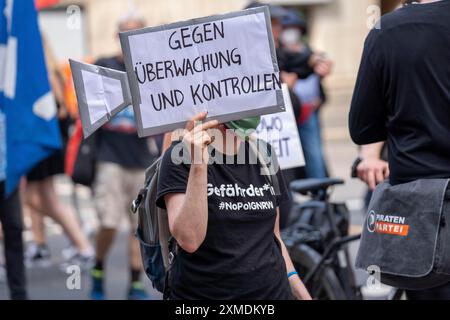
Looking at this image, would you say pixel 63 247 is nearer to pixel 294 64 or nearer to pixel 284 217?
pixel 294 64

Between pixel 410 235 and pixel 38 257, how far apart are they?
227 inches

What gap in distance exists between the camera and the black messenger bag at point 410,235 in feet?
10.6

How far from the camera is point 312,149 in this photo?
702 cm

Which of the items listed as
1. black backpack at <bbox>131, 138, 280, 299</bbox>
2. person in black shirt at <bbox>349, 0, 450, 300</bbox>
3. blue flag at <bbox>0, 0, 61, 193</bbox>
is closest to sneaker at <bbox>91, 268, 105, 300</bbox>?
blue flag at <bbox>0, 0, 61, 193</bbox>

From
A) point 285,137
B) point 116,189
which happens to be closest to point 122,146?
point 116,189

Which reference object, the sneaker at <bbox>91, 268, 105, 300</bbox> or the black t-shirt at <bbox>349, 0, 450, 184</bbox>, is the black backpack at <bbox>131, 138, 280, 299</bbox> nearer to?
the black t-shirt at <bbox>349, 0, 450, 184</bbox>

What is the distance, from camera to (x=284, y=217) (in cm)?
543

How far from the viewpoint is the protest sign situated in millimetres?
3299

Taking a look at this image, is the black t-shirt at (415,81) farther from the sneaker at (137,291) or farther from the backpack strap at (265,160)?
the sneaker at (137,291)

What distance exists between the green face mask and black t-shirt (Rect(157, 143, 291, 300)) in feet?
0.31

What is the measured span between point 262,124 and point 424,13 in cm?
170

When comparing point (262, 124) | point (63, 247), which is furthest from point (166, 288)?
point (63, 247)
